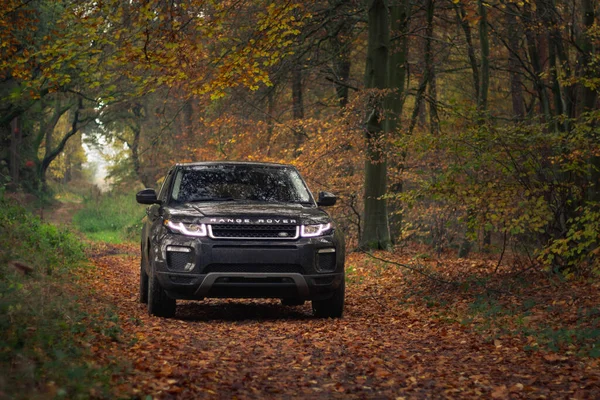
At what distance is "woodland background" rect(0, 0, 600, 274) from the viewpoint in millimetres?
11609

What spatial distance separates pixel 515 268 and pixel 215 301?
467 cm

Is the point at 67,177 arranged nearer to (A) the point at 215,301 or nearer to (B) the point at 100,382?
(A) the point at 215,301

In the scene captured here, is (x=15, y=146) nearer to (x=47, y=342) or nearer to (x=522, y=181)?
(x=522, y=181)

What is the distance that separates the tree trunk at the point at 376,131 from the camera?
18703 millimetres

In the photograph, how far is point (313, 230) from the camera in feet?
32.2

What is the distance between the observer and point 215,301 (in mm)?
12820

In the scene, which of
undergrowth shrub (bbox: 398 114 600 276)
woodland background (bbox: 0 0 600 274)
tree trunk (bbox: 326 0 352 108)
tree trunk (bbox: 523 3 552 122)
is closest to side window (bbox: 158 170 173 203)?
woodland background (bbox: 0 0 600 274)

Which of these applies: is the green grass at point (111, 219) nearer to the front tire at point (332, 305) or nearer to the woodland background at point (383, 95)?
the woodland background at point (383, 95)

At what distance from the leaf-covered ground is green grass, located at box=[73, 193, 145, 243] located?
19201 millimetres

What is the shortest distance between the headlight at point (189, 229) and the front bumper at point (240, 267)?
0.22ft

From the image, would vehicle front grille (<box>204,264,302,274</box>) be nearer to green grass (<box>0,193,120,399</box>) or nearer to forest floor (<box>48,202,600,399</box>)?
forest floor (<box>48,202,600,399</box>)

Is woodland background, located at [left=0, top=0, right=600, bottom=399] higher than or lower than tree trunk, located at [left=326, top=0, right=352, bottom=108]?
lower

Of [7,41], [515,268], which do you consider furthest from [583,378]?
[7,41]

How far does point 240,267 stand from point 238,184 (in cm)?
159
